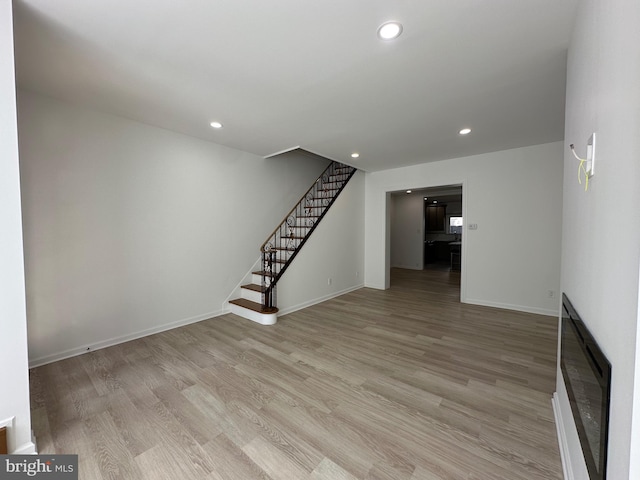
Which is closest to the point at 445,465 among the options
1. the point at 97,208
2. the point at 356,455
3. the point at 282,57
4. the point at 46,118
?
the point at 356,455

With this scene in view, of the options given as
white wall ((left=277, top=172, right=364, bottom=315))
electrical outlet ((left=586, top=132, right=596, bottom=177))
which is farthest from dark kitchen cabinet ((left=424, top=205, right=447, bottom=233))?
electrical outlet ((left=586, top=132, right=596, bottom=177))

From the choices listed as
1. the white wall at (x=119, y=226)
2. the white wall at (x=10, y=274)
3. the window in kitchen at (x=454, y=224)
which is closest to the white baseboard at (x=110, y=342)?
the white wall at (x=119, y=226)

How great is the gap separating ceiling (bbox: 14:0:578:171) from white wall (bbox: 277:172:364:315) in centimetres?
207

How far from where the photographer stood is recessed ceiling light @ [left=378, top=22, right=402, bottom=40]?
5.43 feet

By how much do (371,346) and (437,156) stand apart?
3561 mm

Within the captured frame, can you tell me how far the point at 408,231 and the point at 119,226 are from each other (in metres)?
7.80

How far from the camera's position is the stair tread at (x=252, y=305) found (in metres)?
3.83

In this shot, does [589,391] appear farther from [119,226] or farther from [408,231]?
[408,231]

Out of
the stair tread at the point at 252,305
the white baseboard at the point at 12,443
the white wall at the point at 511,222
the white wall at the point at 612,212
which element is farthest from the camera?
the white wall at the point at 511,222

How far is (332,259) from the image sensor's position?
5172 millimetres

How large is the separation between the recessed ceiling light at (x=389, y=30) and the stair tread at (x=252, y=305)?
3415 millimetres

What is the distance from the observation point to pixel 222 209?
4.14 meters

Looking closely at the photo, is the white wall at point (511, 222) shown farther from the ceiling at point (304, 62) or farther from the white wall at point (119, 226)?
the white wall at point (119, 226)

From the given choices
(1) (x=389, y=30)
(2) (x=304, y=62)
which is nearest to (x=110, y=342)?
(2) (x=304, y=62)
